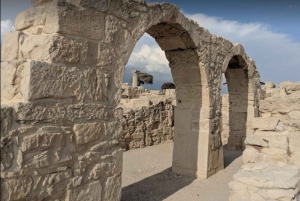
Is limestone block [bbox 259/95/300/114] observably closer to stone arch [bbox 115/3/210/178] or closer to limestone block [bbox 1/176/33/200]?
stone arch [bbox 115/3/210/178]

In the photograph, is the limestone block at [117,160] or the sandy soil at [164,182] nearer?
the limestone block at [117,160]

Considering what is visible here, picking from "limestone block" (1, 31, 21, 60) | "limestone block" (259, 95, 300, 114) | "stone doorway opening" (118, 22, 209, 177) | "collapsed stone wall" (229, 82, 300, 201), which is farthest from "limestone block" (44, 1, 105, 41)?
"limestone block" (259, 95, 300, 114)

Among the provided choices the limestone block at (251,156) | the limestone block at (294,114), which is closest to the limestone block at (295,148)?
the limestone block at (251,156)

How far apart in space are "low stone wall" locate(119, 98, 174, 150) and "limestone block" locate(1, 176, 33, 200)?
225 inches

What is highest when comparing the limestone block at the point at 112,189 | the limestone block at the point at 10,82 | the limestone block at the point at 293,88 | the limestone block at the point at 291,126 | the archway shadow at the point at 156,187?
the limestone block at the point at 293,88

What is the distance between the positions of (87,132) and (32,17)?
4.71ft

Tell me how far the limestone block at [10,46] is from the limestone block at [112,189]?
1847 mm

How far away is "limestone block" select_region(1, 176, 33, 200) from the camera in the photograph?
241 centimetres

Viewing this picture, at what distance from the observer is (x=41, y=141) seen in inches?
106

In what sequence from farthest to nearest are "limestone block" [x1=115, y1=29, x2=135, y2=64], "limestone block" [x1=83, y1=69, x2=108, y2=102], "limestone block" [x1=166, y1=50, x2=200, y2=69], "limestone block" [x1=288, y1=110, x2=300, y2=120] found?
"limestone block" [x1=166, y1=50, x2=200, y2=69], "limestone block" [x1=288, y1=110, x2=300, y2=120], "limestone block" [x1=115, y1=29, x2=135, y2=64], "limestone block" [x1=83, y1=69, x2=108, y2=102]

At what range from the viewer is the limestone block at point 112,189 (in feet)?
11.1

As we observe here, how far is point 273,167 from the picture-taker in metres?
2.97

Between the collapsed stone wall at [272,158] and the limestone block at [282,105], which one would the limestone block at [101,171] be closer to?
the collapsed stone wall at [272,158]

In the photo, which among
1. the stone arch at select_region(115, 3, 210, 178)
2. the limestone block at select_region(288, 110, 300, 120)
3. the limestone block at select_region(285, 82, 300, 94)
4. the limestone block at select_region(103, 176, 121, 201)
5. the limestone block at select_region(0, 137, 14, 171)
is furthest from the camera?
the limestone block at select_region(285, 82, 300, 94)
